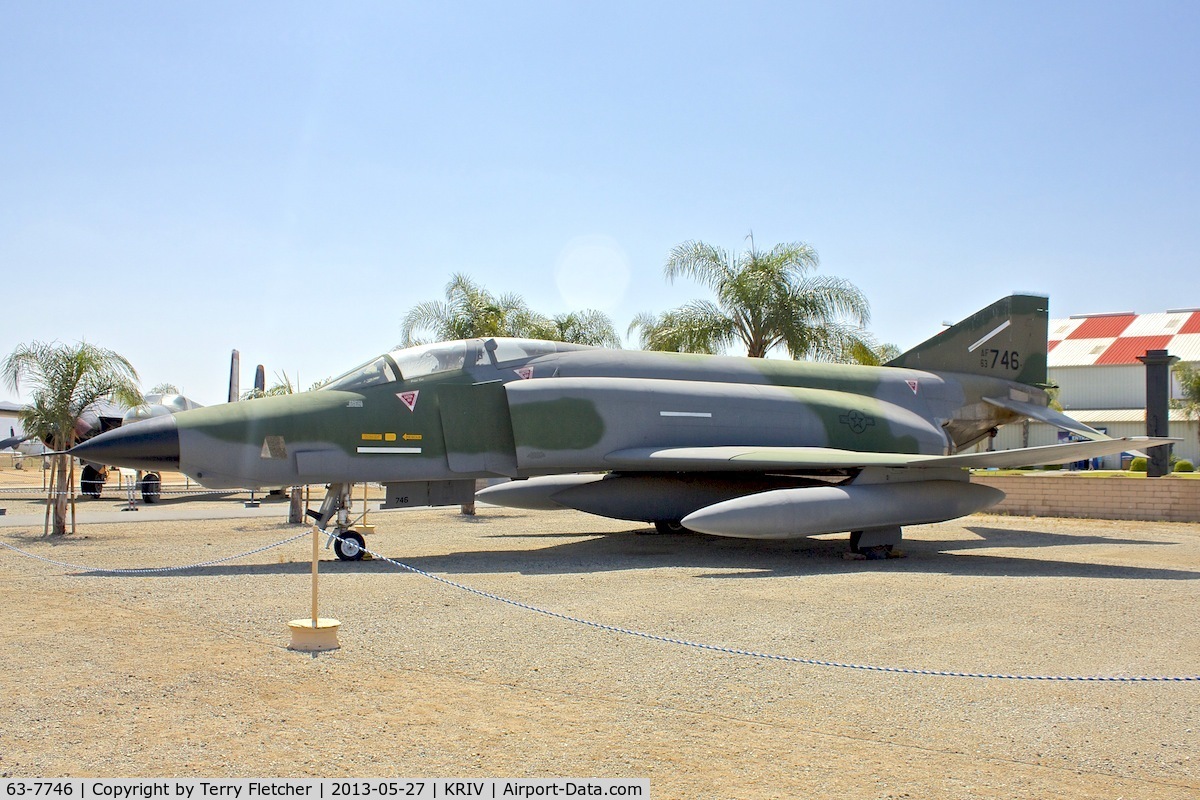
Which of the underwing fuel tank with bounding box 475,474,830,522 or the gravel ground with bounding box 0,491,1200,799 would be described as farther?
the underwing fuel tank with bounding box 475,474,830,522

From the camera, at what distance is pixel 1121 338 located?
49.5 metres

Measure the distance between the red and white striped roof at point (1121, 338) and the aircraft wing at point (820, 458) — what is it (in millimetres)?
38866

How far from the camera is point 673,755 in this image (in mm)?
4555

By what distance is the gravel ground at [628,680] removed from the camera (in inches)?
174

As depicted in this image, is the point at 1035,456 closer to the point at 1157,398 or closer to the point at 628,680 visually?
the point at 628,680

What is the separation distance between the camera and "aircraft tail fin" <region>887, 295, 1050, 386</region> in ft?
55.0

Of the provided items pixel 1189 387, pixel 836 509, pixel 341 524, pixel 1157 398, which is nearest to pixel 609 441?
pixel 836 509

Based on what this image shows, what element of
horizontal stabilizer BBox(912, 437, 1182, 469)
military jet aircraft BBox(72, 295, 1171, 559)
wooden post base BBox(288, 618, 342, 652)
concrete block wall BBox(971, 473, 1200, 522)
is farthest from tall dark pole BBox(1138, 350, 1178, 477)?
wooden post base BBox(288, 618, 342, 652)

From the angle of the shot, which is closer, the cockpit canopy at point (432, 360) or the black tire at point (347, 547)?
the black tire at point (347, 547)

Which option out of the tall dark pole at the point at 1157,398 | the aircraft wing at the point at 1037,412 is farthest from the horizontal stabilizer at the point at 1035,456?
the tall dark pole at the point at 1157,398

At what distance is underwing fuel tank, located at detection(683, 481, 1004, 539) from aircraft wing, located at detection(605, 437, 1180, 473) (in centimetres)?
37

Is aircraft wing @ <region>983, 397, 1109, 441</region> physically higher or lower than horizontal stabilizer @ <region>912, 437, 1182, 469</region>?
higher

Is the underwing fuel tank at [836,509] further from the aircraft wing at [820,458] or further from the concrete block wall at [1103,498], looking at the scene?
the concrete block wall at [1103,498]

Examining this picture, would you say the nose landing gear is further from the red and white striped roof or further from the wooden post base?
the red and white striped roof
